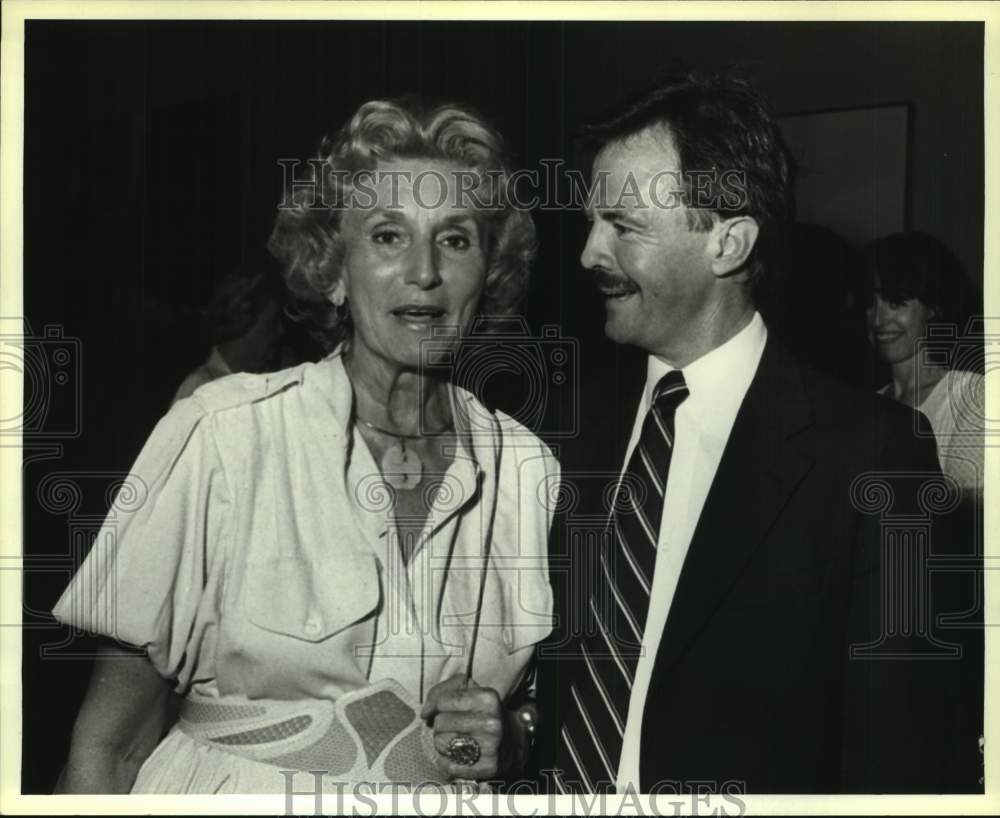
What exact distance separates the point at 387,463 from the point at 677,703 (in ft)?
3.21

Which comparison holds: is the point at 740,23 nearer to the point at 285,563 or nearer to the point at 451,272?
the point at 451,272

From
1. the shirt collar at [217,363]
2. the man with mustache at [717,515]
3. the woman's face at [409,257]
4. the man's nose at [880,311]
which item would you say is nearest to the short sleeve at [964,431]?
the man with mustache at [717,515]

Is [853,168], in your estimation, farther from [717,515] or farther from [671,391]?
[717,515]

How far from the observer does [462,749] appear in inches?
127

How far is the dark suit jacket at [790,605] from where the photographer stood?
10.6 ft

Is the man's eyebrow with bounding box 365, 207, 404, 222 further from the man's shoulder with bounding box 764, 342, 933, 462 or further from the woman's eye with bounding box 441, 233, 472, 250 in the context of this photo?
the man's shoulder with bounding box 764, 342, 933, 462

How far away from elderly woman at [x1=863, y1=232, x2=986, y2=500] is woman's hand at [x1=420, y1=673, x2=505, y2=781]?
1.35 metres

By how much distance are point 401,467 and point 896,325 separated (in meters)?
1.39

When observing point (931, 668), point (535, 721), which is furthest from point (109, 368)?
point (931, 668)

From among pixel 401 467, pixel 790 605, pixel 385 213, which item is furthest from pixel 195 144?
pixel 790 605

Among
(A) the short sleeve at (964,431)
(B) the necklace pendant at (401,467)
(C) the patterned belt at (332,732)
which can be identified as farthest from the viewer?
(A) the short sleeve at (964,431)

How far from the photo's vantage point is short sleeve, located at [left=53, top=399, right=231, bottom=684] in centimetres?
321
